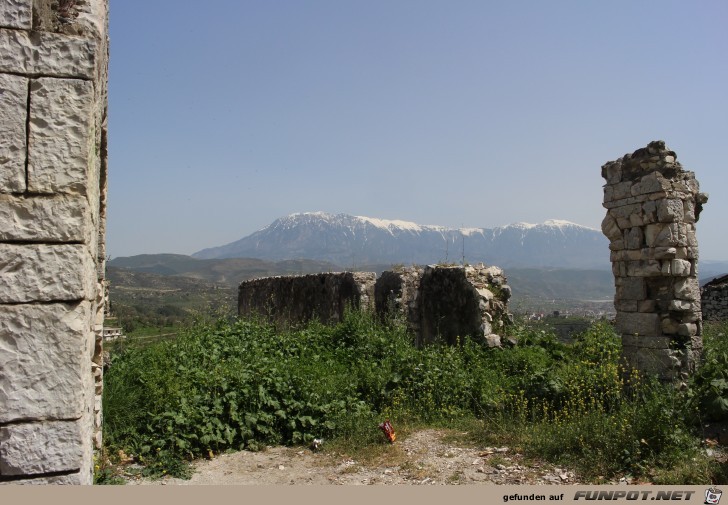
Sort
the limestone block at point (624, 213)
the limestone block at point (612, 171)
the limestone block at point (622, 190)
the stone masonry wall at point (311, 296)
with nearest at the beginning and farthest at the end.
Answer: the limestone block at point (624, 213)
the limestone block at point (622, 190)
the limestone block at point (612, 171)
the stone masonry wall at point (311, 296)

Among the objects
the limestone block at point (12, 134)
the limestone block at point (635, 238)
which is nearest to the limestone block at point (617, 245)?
the limestone block at point (635, 238)

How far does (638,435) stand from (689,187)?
11.8 ft

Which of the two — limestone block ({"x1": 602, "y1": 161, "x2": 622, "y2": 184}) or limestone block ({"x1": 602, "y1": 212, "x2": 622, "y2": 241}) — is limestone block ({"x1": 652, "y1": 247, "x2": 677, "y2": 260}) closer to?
limestone block ({"x1": 602, "y1": 212, "x2": 622, "y2": 241})

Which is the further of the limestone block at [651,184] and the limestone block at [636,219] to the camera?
the limestone block at [636,219]

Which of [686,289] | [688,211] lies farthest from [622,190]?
[686,289]

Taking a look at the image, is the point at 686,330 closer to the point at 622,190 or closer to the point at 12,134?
the point at 622,190

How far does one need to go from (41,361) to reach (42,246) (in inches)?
23.5

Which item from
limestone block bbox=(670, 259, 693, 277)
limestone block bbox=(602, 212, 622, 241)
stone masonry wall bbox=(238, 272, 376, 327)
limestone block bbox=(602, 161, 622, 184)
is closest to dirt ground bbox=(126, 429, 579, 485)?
limestone block bbox=(670, 259, 693, 277)

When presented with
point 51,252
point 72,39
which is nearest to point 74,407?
point 51,252

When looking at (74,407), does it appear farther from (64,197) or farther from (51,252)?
(64,197)

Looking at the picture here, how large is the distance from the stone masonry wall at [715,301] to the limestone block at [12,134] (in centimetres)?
1884

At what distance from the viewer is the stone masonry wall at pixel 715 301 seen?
1708 cm

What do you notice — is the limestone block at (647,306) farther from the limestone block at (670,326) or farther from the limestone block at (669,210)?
the limestone block at (669,210)

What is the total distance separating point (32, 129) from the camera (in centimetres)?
290
